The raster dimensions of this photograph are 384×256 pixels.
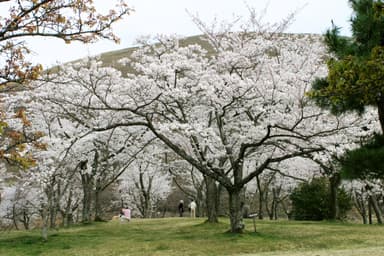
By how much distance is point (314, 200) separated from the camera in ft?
79.3

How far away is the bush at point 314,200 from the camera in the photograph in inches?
946

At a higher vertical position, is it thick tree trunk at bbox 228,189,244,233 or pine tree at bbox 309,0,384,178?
pine tree at bbox 309,0,384,178

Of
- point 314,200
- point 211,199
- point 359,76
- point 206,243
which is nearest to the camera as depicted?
point 359,76

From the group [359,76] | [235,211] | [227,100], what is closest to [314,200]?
[235,211]

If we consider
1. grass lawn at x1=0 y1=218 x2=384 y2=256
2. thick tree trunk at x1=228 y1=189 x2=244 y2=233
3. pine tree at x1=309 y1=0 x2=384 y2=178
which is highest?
pine tree at x1=309 y1=0 x2=384 y2=178

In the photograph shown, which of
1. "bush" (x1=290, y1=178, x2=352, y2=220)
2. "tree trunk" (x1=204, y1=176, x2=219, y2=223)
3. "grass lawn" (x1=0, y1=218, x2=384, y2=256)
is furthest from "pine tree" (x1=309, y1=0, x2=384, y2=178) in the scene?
"bush" (x1=290, y1=178, x2=352, y2=220)

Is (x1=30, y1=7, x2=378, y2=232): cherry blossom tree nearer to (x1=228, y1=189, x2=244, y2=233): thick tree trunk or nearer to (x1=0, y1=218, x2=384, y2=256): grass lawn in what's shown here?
(x1=228, y1=189, x2=244, y2=233): thick tree trunk

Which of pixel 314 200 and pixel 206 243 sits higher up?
pixel 314 200

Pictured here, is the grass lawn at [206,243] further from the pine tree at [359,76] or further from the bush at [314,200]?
the bush at [314,200]

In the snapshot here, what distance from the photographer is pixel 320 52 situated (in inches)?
734

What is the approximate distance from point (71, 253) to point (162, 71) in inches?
258

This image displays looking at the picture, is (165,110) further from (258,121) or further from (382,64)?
(382,64)

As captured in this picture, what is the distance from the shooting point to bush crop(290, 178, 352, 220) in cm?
2402

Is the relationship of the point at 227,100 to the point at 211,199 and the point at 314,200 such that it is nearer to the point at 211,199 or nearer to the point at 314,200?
the point at 211,199
